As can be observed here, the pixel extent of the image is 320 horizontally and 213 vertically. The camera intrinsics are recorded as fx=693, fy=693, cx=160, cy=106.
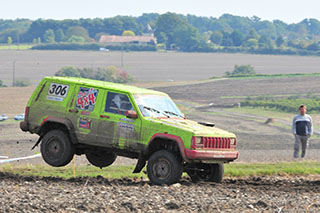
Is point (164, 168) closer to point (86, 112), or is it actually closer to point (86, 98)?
point (86, 112)

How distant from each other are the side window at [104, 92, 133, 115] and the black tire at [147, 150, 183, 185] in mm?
1135

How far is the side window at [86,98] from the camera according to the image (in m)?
13.8

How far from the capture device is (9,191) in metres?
11.2

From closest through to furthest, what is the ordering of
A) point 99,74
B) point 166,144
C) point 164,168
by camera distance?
1. point 164,168
2. point 166,144
3. point 99,74

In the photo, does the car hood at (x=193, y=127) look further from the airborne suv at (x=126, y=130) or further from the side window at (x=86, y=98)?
the side window at (x=86, y=98)

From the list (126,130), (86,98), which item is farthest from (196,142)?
(86,98)

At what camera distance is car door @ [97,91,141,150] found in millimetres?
13203

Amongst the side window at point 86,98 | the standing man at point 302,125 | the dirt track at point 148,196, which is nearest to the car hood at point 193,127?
the dirt track at point 148,196

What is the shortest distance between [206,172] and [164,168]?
4.69 feet

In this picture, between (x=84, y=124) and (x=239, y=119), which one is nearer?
(x=84, y=124)

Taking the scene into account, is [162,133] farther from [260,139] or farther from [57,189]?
[260,139]

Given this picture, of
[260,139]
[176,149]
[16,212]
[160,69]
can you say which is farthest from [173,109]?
[160,69]

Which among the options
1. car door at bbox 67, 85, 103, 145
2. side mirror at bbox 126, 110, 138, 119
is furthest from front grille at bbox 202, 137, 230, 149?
car door at bbox 67, 85, 103, 145

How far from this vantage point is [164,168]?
42.1ft
